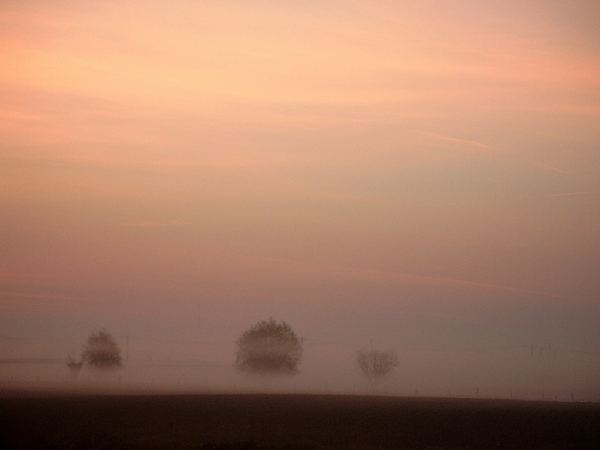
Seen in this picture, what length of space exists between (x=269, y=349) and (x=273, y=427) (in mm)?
78746

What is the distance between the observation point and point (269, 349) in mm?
116438

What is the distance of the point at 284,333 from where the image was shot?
119438mm

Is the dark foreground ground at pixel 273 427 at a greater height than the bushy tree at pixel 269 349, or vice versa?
the bushy tree at pixel 269 349

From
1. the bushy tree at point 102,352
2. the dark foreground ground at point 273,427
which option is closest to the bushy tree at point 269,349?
the bushy tree at point 102,352

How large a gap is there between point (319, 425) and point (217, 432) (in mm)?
7112

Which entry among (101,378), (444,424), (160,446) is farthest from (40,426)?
(101,378)

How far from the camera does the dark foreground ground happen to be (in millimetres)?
32125

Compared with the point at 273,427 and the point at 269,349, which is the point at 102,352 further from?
the point at 273,427

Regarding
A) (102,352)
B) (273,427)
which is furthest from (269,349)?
(273,427)

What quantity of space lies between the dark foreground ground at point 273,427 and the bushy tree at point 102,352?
72.0 metres

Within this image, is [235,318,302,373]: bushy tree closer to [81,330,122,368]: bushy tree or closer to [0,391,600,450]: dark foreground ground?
[81,330,122,368]: bushy tree

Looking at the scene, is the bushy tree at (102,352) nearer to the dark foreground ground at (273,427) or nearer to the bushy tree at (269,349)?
the bushy tree at (269,349)

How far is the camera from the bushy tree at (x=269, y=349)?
11425 centimetres

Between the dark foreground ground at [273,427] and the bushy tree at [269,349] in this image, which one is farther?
the bushy tree at [269,349]
